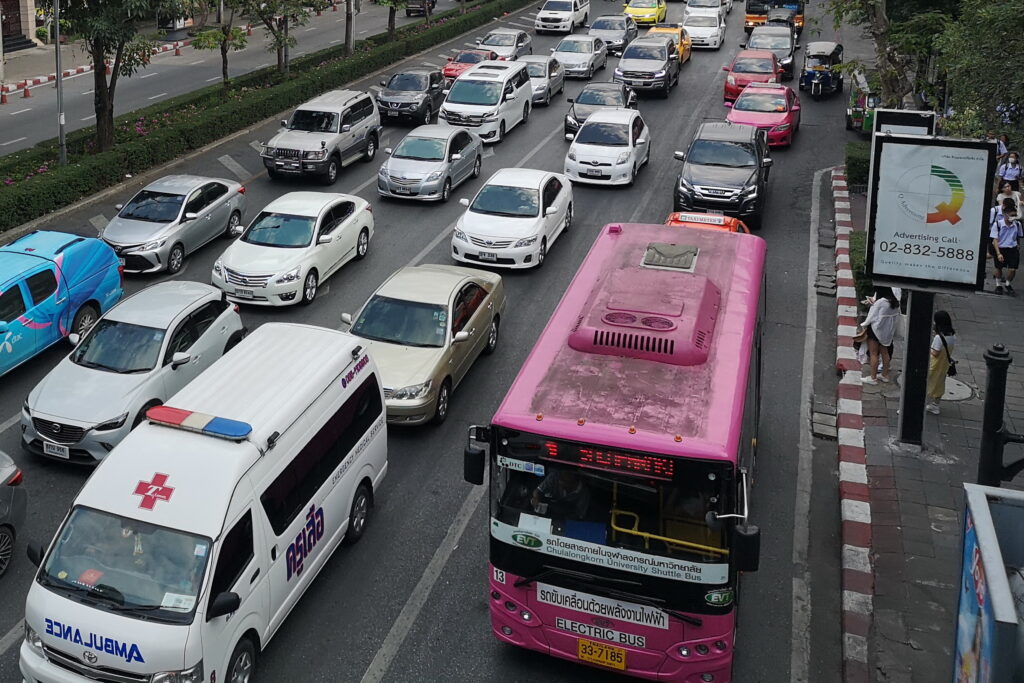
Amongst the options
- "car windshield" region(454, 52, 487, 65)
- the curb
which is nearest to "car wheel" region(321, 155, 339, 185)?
"car windshield" region(454, 52, 487, 65)

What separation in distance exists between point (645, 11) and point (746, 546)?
4264 centimetres

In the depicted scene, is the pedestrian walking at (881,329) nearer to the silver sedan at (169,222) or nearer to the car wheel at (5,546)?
the car wheel at (5,546)

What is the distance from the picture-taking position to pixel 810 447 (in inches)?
531

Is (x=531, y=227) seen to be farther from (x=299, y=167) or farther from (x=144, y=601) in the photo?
(x=144, y=601)

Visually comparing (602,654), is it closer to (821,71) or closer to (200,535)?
(200,535)

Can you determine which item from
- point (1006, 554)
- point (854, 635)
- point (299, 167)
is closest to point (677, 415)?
point (1006, 554)

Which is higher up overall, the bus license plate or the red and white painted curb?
the red and white painted curb

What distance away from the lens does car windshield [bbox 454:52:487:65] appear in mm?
34872

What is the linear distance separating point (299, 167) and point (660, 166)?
8.92 metres

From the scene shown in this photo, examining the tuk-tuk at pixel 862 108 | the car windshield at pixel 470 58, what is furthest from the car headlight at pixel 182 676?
the car windshield at pixel 470 58

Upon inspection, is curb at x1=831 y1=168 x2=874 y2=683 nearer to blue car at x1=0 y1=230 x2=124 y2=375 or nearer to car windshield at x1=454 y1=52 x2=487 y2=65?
blue car at x1=0 y1=230 x2=124 y2=375

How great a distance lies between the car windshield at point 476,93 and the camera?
28156 millimetres

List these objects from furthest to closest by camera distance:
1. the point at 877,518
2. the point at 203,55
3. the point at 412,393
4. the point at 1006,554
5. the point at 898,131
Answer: the point at 203,55 < the point at 898,131 < the point at 412,393 < the point at 877,518 < the point at 1006,554

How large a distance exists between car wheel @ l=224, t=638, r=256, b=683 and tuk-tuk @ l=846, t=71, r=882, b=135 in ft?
74.1
